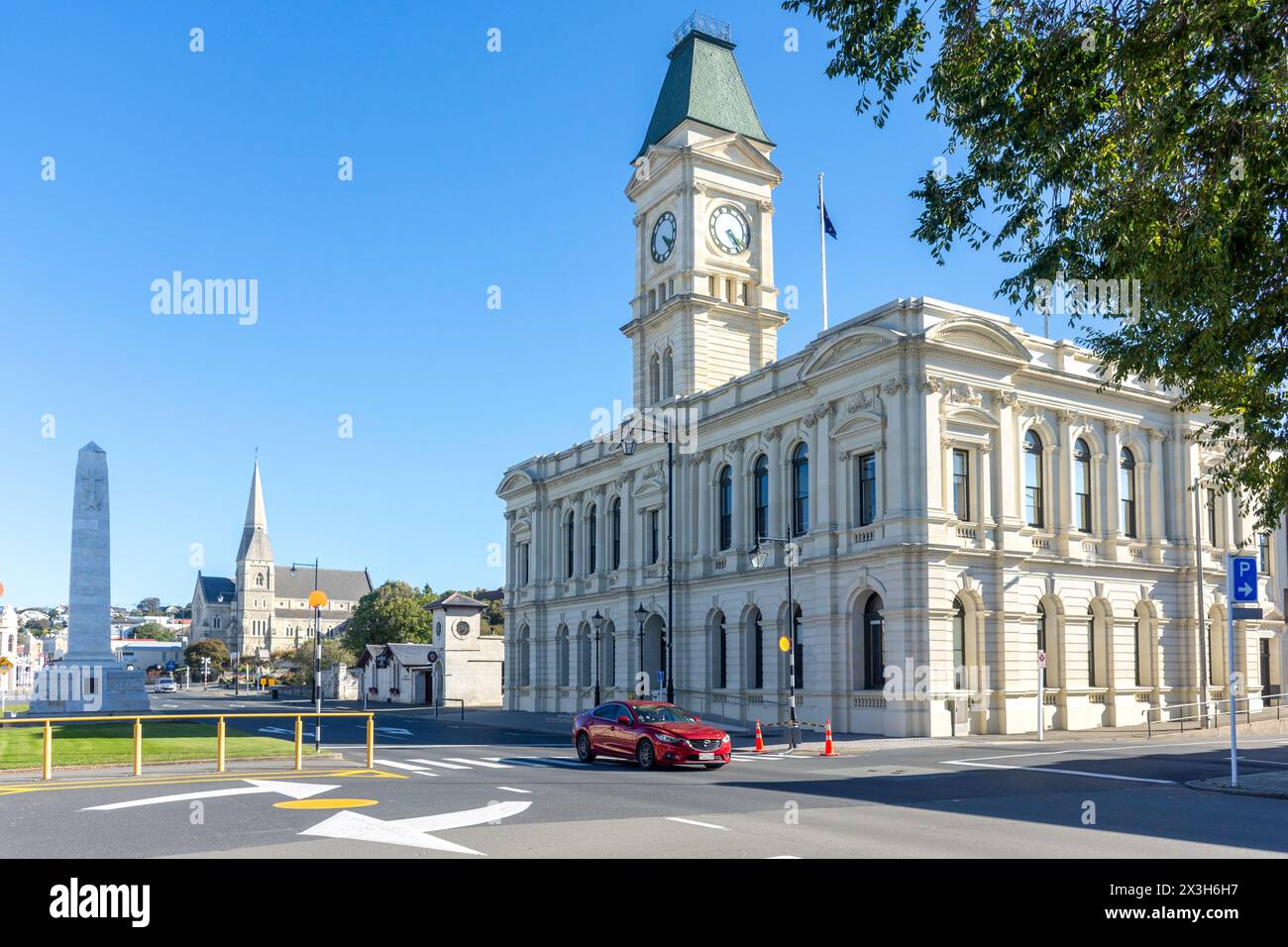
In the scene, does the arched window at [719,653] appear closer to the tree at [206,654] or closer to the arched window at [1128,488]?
the arched window at [1128,488]

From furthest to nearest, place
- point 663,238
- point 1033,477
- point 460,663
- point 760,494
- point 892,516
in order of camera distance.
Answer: point 460,663 → point 663,238 → point 760,494 → point 1033,477 → point 892,516

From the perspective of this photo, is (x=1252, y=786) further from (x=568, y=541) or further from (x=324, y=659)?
(x=324, y=659)

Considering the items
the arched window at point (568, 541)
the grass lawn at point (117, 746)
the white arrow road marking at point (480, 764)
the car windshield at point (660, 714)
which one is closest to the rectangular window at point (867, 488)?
the car windshield at point (660, 714)

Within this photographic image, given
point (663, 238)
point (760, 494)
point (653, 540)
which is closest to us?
point (760, 494)

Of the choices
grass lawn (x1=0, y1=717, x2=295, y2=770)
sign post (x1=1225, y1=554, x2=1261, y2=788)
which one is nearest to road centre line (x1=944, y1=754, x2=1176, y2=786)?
sign post (x1=1225, y1=554, x2=1261, y2=788)

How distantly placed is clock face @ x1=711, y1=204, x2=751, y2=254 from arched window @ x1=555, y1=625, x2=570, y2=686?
21871 mm

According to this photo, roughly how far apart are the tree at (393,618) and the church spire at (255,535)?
83778 millimetres

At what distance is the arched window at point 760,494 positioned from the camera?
152ft

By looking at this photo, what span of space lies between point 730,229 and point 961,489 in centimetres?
2308

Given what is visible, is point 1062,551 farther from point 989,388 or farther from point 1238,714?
point 1238,714

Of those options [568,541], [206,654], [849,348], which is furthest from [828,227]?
[206,654]

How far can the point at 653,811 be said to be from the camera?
16.5m

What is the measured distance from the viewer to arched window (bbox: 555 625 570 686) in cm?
6247
